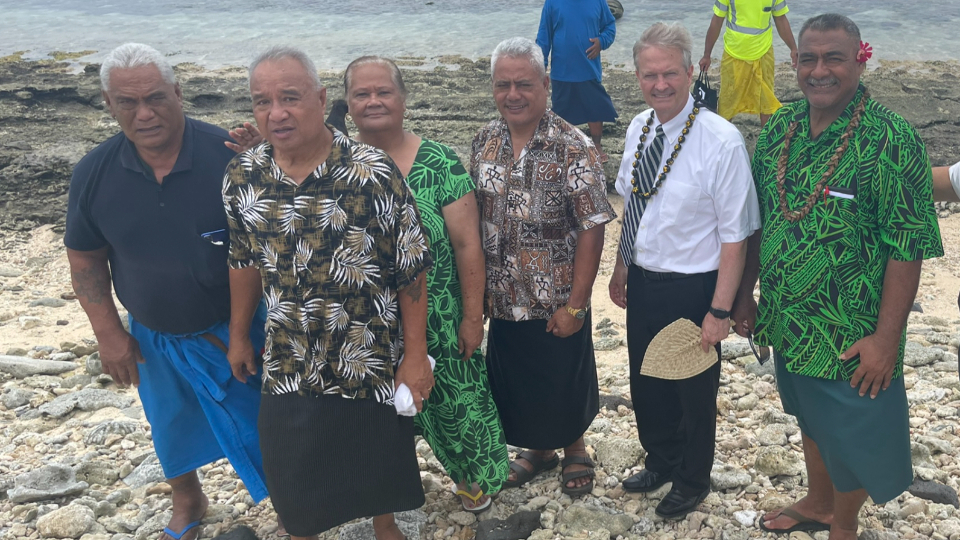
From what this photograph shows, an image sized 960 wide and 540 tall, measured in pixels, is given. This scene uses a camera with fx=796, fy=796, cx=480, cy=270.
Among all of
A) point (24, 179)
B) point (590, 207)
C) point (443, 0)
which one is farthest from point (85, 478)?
point (443, 0)

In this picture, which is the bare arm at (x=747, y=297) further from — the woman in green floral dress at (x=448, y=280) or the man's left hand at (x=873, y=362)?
the woman in green floral dress at (x=448, y=280)

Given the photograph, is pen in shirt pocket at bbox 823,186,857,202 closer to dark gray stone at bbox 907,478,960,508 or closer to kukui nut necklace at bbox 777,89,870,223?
kukui nut necklace at bbox 777,89,870,223

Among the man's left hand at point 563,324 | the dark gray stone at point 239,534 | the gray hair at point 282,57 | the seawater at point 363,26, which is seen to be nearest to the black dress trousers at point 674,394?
the man's left hand at point 563,324

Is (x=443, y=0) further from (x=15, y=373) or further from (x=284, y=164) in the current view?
(x=284, y=164)

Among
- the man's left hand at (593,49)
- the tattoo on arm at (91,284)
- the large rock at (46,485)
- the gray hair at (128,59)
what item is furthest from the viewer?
the man's left hand at (593,49)

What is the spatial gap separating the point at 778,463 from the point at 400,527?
1569mm

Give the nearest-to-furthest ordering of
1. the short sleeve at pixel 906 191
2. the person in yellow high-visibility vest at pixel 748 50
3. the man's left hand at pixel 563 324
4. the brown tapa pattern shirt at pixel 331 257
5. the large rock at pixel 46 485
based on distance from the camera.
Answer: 1. the short sleeve at pixel 906 191
2. the brown tapa pattern shirt at pixel 331 257
3. the man's left hand at pixel 563 324
4. the large rock at pixel 46 485
5. the person in yellow high-visibility vest at pixel 748 50

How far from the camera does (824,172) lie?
2359 millimetres

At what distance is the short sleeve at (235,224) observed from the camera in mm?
2471

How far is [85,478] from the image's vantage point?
3.55 metres

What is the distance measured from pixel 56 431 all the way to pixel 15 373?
90 centimetres

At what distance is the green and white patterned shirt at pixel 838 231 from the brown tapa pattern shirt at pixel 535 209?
59 cm

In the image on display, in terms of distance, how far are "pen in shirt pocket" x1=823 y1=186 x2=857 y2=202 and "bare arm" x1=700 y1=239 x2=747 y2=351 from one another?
361mm

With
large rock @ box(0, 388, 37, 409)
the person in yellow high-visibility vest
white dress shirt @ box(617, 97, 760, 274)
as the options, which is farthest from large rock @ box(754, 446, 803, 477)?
the person in yellow high-visibility vest
